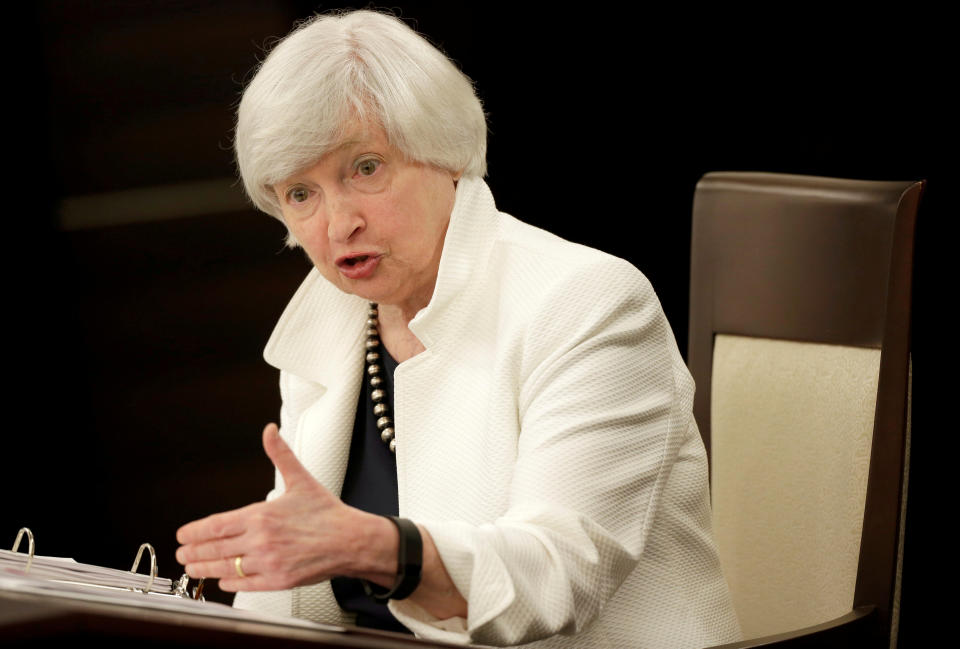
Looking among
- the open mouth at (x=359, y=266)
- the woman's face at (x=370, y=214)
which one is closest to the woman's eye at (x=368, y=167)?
the woman's face at (x=370, y=214)

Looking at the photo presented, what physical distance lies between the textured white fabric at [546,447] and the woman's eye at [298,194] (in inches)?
7.7

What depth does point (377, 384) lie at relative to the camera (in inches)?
64.5

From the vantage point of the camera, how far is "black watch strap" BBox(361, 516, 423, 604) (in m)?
1.09

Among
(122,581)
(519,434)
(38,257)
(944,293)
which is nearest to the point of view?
(122,581)

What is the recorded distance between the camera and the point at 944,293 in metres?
2.11

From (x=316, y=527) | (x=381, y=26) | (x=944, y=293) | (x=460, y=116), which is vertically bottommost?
(x=316, y=527)

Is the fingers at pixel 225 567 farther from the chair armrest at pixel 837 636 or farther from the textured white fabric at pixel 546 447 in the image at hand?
the chair armrest at pixel 837 636

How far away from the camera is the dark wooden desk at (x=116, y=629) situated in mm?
783

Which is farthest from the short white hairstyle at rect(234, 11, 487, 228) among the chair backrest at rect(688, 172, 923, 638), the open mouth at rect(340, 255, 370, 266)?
the chair backrest at rect(688, 172, 923, 638)

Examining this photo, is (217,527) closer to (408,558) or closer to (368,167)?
(408,558)

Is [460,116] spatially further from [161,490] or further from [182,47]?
[161,490]

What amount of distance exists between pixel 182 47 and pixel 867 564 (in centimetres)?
211

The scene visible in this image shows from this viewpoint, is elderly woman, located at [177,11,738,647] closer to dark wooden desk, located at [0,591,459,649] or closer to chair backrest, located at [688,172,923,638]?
chair backrest, located at [688,172,923,638]

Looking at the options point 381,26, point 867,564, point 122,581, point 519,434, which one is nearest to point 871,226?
point 867,564
